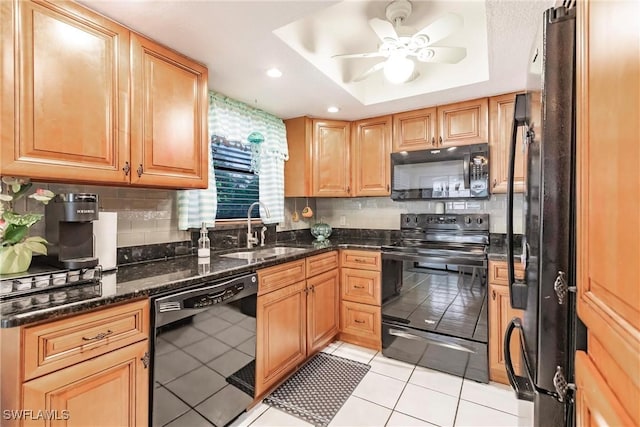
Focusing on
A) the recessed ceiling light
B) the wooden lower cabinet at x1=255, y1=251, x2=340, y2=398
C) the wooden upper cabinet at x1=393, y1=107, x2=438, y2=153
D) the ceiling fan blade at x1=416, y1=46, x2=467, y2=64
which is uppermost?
the recessed ceiling light

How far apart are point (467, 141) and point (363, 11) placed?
142 cm

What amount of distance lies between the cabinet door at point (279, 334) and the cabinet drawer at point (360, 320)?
22.5 inches

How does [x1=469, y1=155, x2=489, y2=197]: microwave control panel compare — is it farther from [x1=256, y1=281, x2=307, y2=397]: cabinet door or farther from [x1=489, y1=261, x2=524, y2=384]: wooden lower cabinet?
[x1=256, y1=281, x2=307, y2=397]: cabinet door

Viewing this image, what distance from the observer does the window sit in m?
2.57

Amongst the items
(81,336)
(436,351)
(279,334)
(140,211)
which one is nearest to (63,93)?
(140,211)

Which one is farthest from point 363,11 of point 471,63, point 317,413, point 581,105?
point 317,413

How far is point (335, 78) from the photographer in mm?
2246

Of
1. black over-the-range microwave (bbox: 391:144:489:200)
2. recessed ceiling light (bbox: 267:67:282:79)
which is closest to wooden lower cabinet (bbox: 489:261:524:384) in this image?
black over-the-range microwave (bbox: 391:144:489:200)

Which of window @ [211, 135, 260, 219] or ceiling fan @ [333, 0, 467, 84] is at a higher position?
ceiling fan @ [333, 0, 467, 84]

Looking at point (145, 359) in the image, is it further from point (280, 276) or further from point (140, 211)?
point (140, 211)

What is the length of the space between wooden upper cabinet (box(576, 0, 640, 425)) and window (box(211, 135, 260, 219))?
93.5 inches

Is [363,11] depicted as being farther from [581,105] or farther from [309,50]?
[581,105]

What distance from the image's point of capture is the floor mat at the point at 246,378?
172 centimetres

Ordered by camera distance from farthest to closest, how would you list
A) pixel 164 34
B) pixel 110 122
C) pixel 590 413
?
pixel 164 34 < pixel 110 122 < pixel 590 413
